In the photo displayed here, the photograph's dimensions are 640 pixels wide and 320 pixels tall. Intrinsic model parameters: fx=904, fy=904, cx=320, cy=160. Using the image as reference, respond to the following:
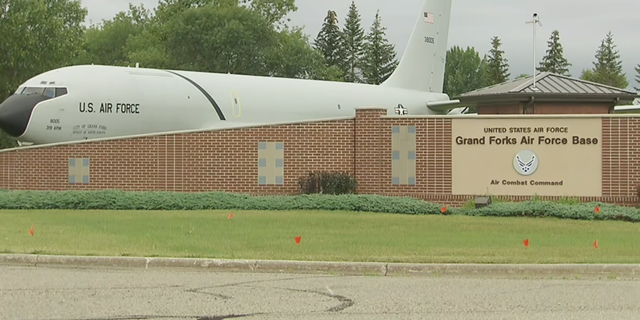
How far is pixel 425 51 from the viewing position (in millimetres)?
37219

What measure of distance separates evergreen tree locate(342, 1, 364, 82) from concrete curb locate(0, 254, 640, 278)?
7829cm

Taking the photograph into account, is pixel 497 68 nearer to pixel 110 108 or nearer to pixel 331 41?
pixel 331 41

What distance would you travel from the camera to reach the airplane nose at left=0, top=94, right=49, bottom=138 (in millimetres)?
23391

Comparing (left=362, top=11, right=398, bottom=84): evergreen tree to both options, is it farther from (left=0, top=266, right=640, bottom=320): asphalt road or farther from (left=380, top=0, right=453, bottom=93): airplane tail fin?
(left=0, top=266, right=640, bottom=320): asphalt road

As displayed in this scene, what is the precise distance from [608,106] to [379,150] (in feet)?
23.0

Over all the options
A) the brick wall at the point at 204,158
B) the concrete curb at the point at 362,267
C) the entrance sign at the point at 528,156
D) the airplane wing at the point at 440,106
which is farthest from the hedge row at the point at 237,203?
the airplane wing at the point at 440,106

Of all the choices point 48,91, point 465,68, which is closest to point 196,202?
point 48,91

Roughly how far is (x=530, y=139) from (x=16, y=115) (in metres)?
13.0

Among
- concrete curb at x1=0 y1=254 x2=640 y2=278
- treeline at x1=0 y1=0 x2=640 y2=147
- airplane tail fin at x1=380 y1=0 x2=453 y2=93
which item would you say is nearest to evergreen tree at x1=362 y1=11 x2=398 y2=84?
treeline at x1=0 y1=0 x2=640 y2=147

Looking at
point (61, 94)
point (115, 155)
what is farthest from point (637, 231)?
point (61, 94)

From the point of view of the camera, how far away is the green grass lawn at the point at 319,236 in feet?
38.8

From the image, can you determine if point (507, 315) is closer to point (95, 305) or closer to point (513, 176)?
point (95, 305)

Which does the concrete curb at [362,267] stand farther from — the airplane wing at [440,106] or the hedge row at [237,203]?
the airplane wing at [440,106]

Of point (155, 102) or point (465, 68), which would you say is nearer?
point (155, 102)
